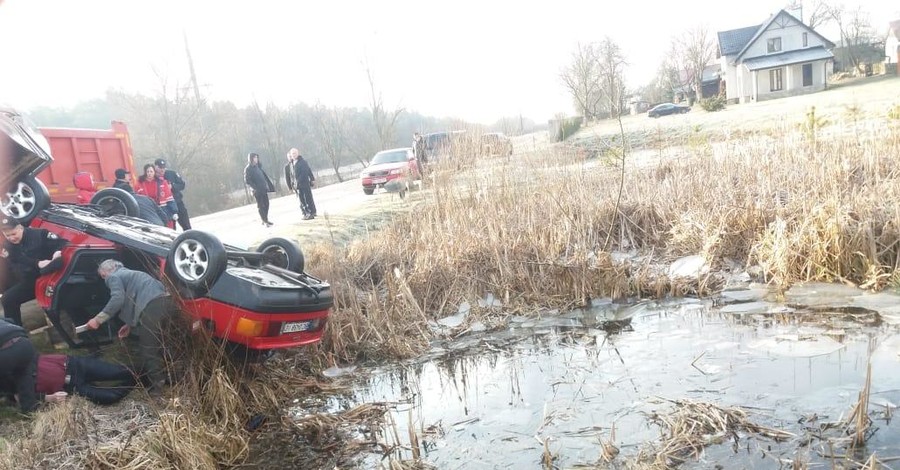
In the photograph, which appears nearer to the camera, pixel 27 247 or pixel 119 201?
pixel 27 247

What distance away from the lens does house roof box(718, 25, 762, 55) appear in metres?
50.6

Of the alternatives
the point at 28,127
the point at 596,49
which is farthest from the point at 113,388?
the point at 596,49

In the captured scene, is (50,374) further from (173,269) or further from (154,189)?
(154,189)

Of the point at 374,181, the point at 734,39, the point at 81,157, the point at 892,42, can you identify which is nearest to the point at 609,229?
the point at 81,157

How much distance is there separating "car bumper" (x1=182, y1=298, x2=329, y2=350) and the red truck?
A: 5701mm

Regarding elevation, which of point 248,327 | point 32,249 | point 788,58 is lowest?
point 248,327

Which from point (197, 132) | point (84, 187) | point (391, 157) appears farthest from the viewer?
point (197, 132)

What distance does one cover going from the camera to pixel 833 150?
29.2 feet

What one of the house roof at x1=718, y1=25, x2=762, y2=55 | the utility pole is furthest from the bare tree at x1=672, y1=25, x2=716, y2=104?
the utility pole

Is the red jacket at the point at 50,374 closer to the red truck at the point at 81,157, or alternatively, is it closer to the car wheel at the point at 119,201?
the car wheel at the point at 119,201

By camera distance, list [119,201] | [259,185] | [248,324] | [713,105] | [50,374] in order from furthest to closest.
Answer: [713,105], [259,185], [119,201], [50,374], [248,324]

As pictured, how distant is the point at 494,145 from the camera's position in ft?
31.8

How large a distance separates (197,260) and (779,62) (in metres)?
46.9

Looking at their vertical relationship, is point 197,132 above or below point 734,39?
below
